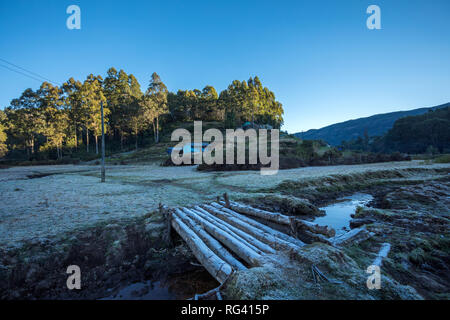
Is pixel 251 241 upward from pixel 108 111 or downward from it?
downward

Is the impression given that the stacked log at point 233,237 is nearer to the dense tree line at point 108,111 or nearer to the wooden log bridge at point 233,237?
the wooden log bridge at point 233,237

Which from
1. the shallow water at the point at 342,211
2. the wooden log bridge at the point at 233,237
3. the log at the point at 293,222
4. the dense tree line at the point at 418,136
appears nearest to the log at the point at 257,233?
the wooden log bridge at the point at 233,237

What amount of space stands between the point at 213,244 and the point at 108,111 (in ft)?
141

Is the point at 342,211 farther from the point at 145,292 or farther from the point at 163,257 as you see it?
the point at 145,292

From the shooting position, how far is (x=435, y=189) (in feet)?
27.2

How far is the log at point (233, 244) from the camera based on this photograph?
9.60ft

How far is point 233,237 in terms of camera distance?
373 cm

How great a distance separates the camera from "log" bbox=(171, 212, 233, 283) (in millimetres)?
2633

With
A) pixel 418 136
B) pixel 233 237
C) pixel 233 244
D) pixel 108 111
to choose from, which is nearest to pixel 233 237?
pixel 233 237

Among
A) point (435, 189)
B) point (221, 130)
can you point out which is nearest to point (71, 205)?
point (435, 189)

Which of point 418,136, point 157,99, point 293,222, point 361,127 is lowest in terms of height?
point 293,222

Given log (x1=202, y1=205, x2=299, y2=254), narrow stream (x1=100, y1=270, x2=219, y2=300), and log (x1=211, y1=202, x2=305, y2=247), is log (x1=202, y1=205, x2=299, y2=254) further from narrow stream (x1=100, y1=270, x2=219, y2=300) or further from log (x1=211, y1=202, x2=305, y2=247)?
narrow stream (x1=100, y1=270, x2=219, y2=300)

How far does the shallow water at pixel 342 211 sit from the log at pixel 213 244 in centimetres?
320
